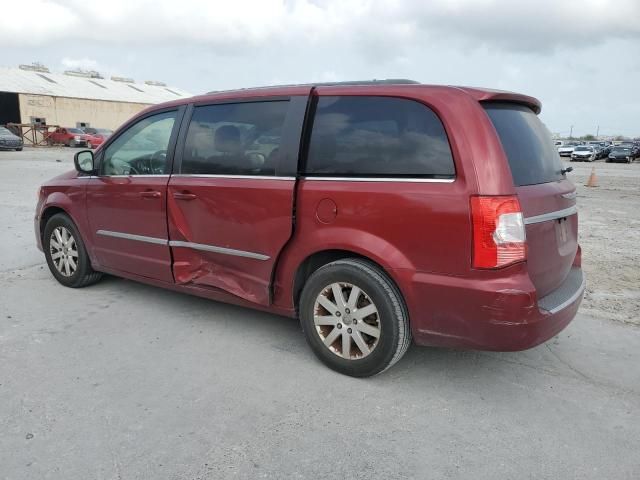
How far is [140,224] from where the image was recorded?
436cm

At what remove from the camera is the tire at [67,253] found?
4.99 meters

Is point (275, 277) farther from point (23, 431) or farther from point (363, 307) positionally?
point (23, 431)

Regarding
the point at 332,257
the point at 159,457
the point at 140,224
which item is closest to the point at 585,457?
the point at 332,257

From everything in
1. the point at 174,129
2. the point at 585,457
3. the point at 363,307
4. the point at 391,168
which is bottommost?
the point at 585,457

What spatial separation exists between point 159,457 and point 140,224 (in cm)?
228

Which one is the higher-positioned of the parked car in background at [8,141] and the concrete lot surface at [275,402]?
the parked car in background at [8,141]

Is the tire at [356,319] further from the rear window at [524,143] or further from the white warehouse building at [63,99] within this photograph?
the white warehouse building at [63,99]

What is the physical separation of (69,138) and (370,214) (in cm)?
3915

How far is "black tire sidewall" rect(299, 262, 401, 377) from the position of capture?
311 cm

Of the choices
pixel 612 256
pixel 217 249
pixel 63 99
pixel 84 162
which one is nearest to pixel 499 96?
pixel 217 249

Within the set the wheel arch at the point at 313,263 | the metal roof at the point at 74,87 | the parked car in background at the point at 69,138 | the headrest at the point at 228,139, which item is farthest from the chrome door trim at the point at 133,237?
the metal roof at the point at 74,87

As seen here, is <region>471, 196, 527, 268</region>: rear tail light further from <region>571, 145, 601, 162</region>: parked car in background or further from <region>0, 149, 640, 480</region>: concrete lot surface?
<region>571, 145, 601, 162</region>: parked car in background

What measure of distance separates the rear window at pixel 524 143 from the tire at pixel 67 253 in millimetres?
3845

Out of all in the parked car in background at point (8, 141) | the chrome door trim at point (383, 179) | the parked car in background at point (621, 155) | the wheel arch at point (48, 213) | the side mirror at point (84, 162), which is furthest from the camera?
the parked car in background at point (621, 155)
